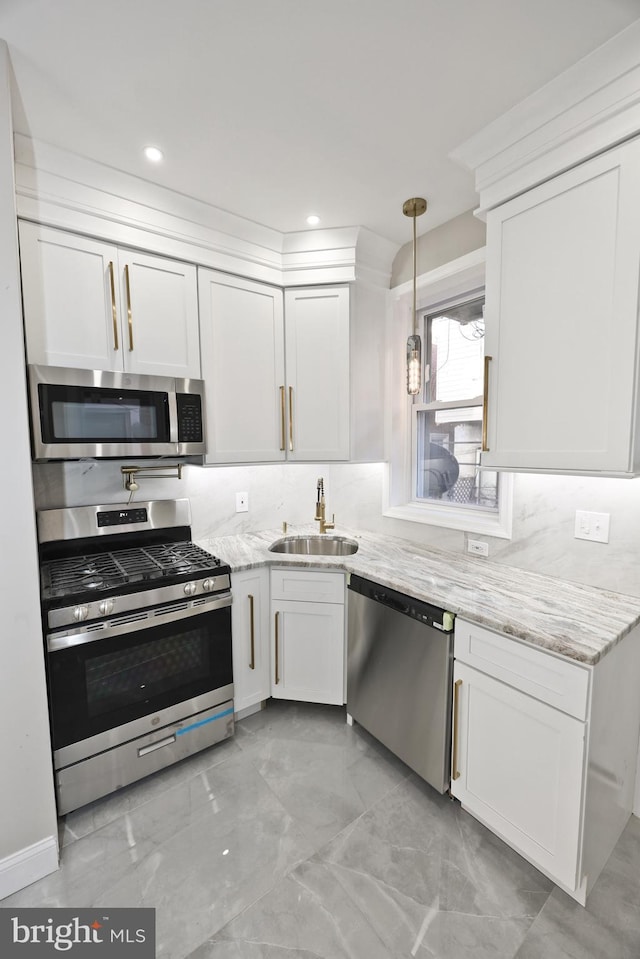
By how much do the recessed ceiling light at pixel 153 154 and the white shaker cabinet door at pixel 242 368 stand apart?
0.47 metres

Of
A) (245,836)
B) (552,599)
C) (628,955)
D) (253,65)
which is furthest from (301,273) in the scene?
(628,955)

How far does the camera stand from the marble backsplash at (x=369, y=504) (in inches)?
60.7

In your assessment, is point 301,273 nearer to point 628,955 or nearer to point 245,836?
point 245,836

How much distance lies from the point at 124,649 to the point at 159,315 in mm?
1495

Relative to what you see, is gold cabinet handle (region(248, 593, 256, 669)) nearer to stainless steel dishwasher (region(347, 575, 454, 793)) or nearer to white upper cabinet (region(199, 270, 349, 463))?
stainless steel dishwasher (region(347, 575, 454, 793))

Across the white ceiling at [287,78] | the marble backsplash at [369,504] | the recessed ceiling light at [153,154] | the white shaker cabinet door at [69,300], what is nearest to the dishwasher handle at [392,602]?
the marble backsplash at [369,504]

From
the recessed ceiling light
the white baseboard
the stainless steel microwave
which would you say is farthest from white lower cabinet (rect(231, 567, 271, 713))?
the recessed ceiling light

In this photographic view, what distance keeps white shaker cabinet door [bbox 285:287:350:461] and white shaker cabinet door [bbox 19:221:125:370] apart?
92 cm

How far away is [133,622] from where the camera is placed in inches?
63.8

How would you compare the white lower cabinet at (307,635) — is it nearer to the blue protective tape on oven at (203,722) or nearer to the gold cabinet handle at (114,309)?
the blue protective tape on oven at (203,722)

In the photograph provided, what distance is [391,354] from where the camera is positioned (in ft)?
8.16

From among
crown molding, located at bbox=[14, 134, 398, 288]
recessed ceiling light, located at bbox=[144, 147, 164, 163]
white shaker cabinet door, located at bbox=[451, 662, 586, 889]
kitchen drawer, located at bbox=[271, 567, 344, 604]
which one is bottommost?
white shaker cabinet door, located at bbox=[451, 662, 586, 889]

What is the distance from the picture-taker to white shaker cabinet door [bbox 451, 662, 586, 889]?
1.19 meters

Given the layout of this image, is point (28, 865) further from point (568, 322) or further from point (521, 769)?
point (568, 322)
